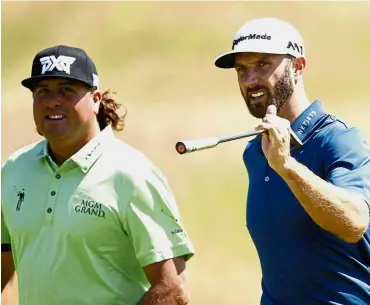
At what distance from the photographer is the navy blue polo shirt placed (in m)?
5.64

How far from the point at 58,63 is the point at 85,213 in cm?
79

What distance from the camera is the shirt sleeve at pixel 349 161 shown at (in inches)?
216

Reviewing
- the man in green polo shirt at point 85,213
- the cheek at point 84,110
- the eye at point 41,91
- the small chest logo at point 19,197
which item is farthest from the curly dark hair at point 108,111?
the small chest logo at point 19,197

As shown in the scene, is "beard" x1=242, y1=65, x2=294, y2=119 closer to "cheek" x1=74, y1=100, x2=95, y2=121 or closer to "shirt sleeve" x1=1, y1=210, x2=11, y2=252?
"cheek" x1=74, y1=100, x2=95, y2=121

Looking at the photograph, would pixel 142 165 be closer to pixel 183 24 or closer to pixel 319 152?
pixel 319 152

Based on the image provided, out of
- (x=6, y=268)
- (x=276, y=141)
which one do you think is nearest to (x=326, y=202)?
(x=276, y=141)

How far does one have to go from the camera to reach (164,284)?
19.3 feet

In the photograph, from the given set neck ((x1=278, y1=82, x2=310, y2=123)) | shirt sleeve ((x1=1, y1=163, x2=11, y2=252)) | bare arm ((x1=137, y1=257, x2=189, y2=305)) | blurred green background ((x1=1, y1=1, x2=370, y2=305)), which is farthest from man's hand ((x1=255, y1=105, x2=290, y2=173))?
blurred green background ((x1=1, y1=1, x2=370, y2=305))

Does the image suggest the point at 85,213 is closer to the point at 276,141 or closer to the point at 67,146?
the point at 67,146

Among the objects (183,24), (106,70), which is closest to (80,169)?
(106,70)

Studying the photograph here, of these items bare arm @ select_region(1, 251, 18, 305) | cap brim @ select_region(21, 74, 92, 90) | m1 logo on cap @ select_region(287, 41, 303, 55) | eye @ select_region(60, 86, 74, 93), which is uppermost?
cap brim @ select_region(21, 74, 92, 90)

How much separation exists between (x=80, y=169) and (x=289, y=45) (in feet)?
3.80

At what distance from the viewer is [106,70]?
20.7m

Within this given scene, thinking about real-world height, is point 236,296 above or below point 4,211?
below
